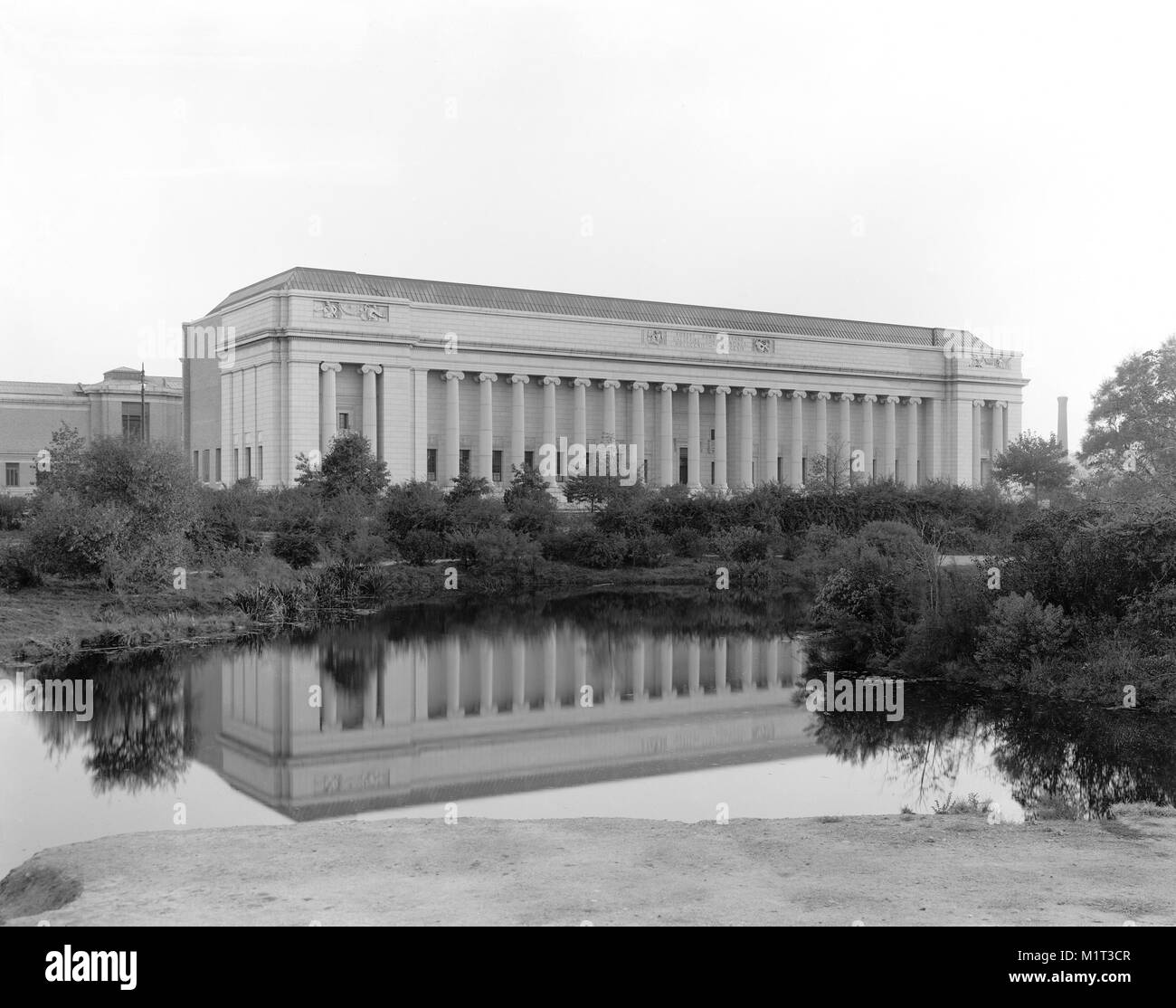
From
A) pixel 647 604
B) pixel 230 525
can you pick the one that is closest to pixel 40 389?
Result: pixel 230 525

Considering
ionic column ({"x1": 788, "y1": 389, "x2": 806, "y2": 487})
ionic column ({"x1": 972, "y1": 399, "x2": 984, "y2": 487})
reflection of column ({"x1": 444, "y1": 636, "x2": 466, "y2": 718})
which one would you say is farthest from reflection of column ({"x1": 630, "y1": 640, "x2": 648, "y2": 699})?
ionic column ({"x1": 972, "y1": 399, "x2": 984, "y2": 487})

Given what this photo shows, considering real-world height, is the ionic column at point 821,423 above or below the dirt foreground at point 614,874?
above

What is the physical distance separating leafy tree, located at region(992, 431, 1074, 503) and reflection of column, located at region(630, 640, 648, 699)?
33615 mm

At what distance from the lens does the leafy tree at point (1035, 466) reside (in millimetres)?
54719

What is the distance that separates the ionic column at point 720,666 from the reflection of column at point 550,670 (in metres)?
2.79

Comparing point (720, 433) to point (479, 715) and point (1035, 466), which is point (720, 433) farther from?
point (479, 715)

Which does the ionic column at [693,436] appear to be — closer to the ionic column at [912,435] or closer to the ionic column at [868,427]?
the ionic column at [868,427]

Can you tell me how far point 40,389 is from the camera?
78812 mm

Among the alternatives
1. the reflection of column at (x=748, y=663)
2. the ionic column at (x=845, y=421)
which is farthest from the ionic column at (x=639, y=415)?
the reflection of column at (x=748, y=663)

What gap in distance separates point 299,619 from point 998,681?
1598cm

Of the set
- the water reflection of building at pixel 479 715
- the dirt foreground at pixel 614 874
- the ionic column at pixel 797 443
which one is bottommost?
the water reflection of building at pixel 479 715

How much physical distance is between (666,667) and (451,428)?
43.4 m

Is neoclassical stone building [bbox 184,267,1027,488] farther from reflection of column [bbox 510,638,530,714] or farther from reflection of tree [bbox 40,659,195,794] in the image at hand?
reflection of tree [bbox 40,659,195,794]
